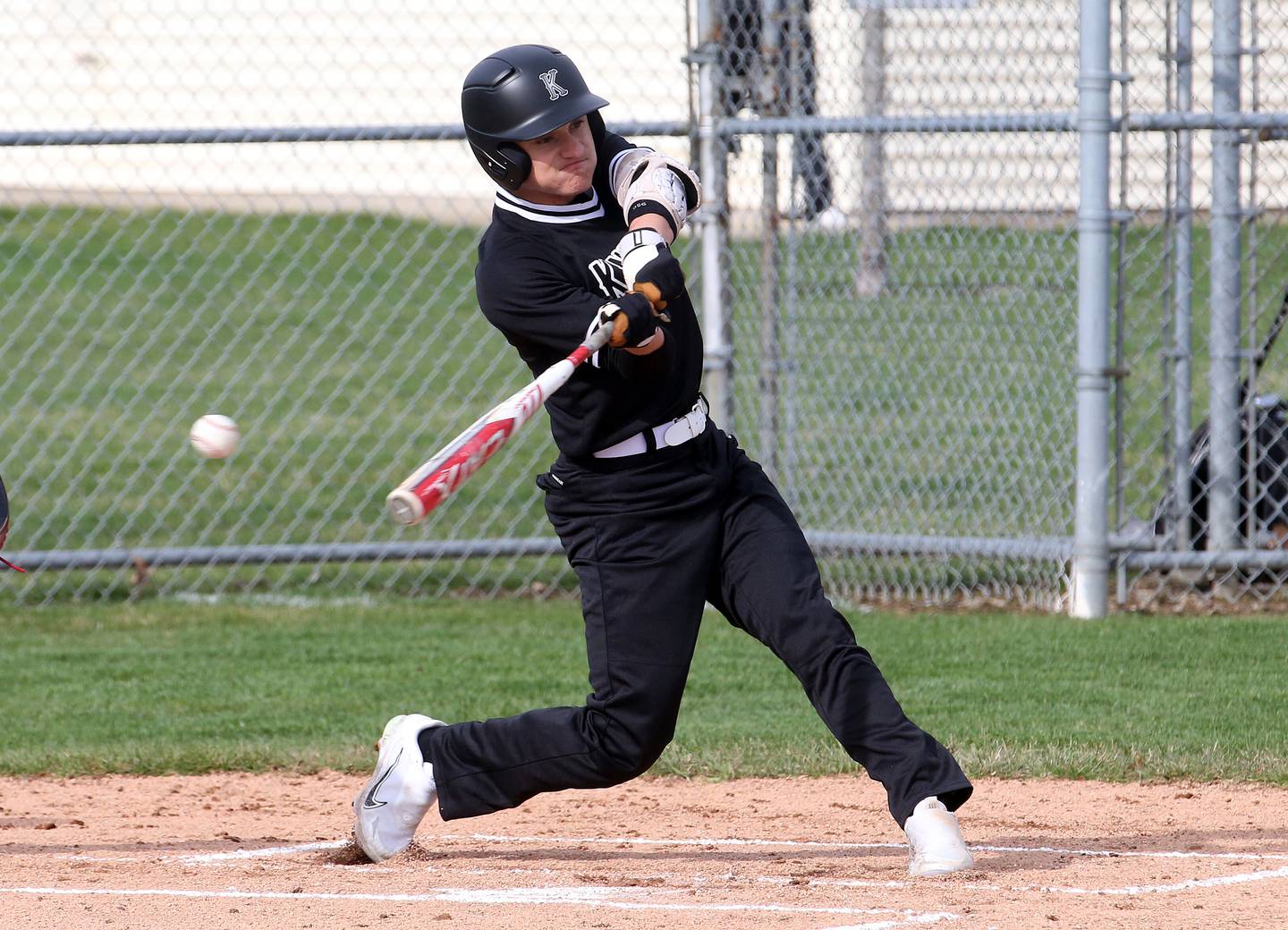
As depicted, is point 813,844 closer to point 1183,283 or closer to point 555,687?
point 555,687

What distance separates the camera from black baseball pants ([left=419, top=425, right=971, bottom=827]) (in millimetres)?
3838

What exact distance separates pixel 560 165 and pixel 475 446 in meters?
0.77

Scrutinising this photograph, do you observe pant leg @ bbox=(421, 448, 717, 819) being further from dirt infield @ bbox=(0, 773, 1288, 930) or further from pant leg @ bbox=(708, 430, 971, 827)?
dirt infield @ bbox=(0, 773, 1288, 930)

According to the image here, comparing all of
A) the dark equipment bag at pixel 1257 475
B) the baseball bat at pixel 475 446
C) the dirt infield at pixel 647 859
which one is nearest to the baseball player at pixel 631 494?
the baseball bat at pixel 475 446

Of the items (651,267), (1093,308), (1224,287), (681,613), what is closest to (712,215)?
(1093,308)

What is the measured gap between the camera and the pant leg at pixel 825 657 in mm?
3809

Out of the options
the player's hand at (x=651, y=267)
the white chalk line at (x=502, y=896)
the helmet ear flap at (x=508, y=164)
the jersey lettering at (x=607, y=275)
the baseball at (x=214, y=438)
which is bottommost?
the white chalk line at (x=502, y=896)

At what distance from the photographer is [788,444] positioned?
25.6 ft

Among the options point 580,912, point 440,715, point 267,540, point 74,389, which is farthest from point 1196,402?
point 580,912

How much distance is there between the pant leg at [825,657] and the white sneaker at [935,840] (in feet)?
0.08

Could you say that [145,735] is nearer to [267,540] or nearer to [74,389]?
[267,540]

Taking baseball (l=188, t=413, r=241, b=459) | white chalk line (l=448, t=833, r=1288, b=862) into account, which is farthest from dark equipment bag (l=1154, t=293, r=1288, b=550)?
baseball (l=188, t=413, r=241, b=459)

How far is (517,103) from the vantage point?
12.5 ft

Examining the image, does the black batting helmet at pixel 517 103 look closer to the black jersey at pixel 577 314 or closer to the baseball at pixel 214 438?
the black jersey at pixel 577 314
